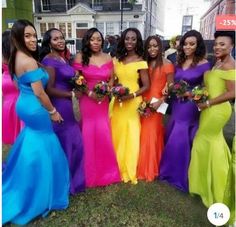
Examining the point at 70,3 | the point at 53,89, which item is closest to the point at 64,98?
the point at 53,89

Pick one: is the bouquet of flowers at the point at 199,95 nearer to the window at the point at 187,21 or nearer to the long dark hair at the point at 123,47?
the long dark hair at the point at 123,47

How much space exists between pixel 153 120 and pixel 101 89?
3.25 ft

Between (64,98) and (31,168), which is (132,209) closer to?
(31,168)

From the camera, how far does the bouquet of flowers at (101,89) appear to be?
131 inches

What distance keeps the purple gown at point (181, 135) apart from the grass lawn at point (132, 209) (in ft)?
0.62

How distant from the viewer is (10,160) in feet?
10.1

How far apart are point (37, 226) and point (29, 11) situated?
857 inches

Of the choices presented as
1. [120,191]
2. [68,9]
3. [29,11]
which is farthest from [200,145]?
[68,9]

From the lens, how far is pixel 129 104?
379 centimetres

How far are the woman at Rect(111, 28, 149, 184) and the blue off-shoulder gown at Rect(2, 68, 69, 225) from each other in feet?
3.70

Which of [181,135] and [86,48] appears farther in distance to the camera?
[181,135]

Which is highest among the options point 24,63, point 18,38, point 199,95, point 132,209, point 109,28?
point 109,28

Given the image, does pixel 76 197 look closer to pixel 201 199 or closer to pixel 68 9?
pixel 201 199

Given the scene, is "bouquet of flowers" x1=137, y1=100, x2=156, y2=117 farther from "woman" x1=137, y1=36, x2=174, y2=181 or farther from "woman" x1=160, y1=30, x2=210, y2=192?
"woman" x1=160, y1=30, x2=210, y2=192
